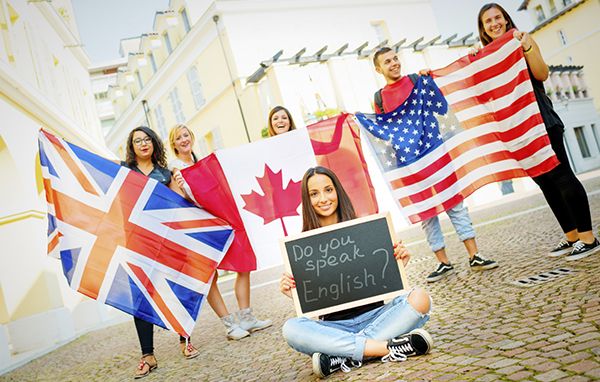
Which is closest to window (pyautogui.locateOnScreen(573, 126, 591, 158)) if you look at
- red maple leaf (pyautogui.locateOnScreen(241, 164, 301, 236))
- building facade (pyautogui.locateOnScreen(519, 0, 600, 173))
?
building facade (pyautogui.locateOnScreen(519, 0, 600, 173))

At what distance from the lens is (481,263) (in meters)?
4.86

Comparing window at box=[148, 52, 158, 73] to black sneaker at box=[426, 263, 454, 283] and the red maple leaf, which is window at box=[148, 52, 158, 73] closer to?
the red maple leaf

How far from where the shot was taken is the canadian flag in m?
5.22

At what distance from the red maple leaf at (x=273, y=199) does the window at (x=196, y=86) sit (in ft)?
68.1

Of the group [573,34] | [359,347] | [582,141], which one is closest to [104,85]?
[573,34]

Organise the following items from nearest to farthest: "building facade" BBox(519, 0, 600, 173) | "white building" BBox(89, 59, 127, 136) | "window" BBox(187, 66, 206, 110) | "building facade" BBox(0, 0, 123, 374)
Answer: "building facade" BBox(0, 0, 123, 374), "window" BBox(187, 66, 206, 110), "building facade" BBox(519, 0, 600, 173), "white building" BBox(89, 59, 127, 136)

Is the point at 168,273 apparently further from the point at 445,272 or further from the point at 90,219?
the point at 445,272

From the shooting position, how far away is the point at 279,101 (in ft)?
66.3

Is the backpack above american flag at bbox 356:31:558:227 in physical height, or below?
above

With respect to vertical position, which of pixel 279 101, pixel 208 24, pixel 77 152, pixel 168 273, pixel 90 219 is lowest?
pixel 168 273

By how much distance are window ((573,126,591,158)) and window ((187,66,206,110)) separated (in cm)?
2499

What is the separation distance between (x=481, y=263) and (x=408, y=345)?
245 centimetres

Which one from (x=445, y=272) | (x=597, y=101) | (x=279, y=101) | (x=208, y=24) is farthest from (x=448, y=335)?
(x=597, y=101)

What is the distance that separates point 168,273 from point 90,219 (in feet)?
2.97
